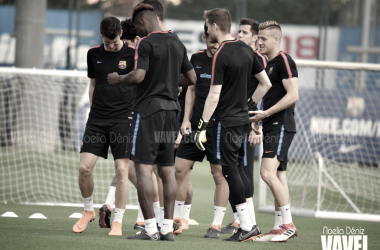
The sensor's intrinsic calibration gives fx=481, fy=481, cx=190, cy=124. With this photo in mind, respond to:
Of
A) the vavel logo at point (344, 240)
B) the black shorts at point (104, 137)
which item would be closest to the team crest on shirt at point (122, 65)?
the black shorts at point (104, 137)

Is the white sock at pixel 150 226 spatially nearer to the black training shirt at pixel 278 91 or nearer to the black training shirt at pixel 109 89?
the black training shirt at pixel 109 89

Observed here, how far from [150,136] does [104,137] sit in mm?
862

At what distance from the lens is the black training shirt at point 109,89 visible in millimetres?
4629

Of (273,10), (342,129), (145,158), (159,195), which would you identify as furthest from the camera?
(273,10)

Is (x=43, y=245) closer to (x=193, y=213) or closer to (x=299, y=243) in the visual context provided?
(x=299, y=243)

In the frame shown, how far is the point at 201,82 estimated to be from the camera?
16.8 ft

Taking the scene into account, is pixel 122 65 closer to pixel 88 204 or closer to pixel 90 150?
pixel 90 150

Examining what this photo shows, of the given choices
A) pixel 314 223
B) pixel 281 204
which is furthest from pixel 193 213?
pixel 281 204

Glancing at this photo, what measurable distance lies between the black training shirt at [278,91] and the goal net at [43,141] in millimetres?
3847

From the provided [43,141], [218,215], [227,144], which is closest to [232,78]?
[227,144]

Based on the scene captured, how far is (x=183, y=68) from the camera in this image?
426 cm

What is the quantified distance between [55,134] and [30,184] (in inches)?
107

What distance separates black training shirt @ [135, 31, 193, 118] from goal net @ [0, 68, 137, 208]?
3.98m

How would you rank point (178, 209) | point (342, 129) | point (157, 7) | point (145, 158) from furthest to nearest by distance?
point (342, 129) → point (178, 209) → point (157, 7) → point (145, 158)
